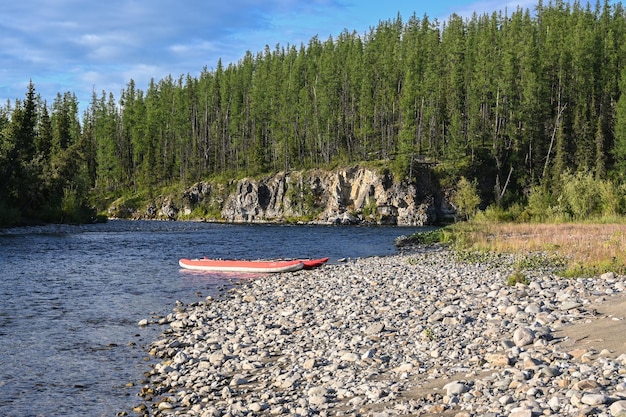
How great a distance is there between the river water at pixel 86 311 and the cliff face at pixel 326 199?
156 ft

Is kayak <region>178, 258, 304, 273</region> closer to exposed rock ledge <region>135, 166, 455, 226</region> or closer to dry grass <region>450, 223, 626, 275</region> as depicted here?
dry grass <region>450, 223, 626, 275</region>

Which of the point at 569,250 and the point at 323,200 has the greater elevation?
the point at 323,200

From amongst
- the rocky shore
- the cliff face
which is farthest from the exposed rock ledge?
the rocky shore

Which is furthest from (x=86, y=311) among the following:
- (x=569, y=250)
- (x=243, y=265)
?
(x=569, y=250)

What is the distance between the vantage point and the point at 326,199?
104875 millimetres

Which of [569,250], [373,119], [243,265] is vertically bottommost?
[243,265]

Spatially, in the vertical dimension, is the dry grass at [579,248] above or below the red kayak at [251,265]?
above

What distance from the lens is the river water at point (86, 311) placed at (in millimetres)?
12164

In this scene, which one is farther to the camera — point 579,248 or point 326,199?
point 326,199

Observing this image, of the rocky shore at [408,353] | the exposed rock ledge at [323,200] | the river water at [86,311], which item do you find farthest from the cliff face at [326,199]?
the rocky shore at [408,353]

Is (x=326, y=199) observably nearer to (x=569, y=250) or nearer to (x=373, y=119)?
(x=373, y=119)

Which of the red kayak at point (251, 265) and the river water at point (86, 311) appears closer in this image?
the river water at point (86, 311)

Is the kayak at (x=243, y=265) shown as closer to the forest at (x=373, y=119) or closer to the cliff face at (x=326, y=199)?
the forest at (x=373, y=119)

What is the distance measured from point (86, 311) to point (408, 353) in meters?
14.4
